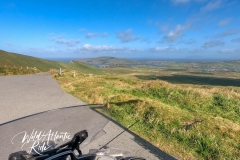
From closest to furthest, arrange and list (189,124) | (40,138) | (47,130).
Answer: (40,138) → (47,130) → (189,124)

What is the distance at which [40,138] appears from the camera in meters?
2.15

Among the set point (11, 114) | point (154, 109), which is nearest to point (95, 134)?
point (154, 109)

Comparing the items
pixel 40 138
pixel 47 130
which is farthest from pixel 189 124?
pixel 40 138

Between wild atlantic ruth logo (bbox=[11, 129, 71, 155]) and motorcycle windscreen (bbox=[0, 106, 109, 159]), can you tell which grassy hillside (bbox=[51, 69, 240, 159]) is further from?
wild atlantic ruth logo (bbox=[11, 129, 71, 155])

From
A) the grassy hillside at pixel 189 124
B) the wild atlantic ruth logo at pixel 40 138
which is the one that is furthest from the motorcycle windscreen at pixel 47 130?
the grassy hillside at pixel 189 124

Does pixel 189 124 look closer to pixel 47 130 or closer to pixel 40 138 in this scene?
pixel 47 130

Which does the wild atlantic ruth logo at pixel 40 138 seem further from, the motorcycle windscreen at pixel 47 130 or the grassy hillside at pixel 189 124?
the grassy hillside at pixel 189 124

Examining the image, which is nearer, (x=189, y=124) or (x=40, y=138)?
(x=40, y=138)

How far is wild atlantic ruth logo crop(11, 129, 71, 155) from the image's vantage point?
2004mm

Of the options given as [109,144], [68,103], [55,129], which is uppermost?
[55,129]

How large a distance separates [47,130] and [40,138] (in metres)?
0.14

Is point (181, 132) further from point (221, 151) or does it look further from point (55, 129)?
point (55, 129)

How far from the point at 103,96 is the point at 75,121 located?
732 centimetres

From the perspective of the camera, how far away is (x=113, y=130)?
2.68 meters
